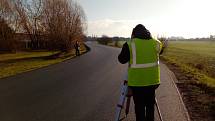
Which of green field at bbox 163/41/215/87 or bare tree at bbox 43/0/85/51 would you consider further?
bare tree at bbox 43/0/85/51

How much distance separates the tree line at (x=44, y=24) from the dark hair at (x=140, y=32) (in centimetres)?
3448

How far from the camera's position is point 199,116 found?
7480 mm

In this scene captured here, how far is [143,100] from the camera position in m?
5.39

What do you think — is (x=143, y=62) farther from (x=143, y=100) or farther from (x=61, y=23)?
(x=61, y=23)

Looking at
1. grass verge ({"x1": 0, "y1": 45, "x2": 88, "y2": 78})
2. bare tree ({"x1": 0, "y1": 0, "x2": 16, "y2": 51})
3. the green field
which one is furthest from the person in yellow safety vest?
bare tree ({"x1": 0, "y1": 0, "x2": 16, "y2": 51})

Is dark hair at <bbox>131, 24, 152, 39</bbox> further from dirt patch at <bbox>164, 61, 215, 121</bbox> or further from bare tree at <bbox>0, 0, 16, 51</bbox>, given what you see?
bare tree at <bbox>0, 0, 16, 51</bbox>

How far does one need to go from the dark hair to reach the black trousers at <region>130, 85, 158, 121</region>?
82 cm

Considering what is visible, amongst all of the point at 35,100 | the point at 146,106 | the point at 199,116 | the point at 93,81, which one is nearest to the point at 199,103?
the point at 199,116

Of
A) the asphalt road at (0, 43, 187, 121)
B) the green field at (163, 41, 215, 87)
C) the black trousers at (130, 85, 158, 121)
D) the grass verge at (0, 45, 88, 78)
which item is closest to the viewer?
the black trousers at (130, 85, 158, 121)

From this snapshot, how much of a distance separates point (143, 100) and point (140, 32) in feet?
3.64

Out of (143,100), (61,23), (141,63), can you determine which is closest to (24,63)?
(61,23)

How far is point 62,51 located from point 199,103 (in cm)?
3149

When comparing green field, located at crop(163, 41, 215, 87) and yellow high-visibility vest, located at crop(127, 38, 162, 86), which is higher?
yellow high-visibility vest, located at crop(127, 38, 162, 86)

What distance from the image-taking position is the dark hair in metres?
5.24
